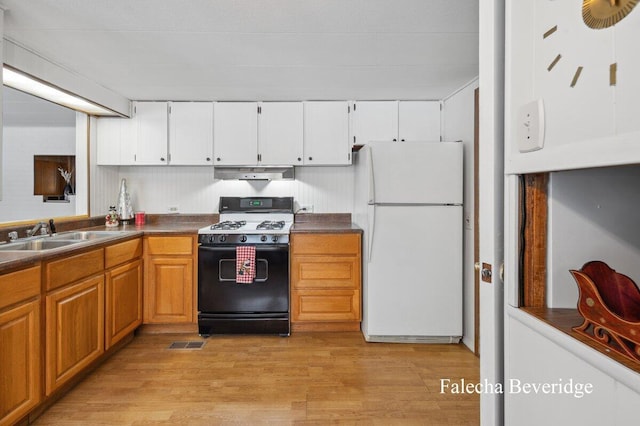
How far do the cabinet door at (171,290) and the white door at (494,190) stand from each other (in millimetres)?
2645

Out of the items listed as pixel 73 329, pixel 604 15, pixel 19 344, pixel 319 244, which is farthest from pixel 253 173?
pixel 604 15

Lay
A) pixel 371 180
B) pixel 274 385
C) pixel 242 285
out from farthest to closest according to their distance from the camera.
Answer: pixel 242 285 → pixel 371 180 → pixel 274 385

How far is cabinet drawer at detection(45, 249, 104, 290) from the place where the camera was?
2.04m

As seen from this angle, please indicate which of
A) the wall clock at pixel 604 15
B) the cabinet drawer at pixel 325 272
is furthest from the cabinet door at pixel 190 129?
the wall clock at pixel 604 15

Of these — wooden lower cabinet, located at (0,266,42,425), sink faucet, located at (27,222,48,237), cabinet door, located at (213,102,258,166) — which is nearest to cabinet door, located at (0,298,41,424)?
wooden lower cabinet, located at (0,266,42,425)

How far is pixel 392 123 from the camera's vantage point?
348 cm

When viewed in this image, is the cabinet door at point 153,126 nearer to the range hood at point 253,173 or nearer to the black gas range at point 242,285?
the range hood at point 253,173

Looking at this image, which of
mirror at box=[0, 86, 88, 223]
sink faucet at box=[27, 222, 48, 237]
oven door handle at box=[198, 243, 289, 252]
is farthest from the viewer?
mirror at box=[0, 86, 88, 223]

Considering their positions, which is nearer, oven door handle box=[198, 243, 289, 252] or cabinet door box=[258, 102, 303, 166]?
oven door handle box=[198, 243, 289, 252]

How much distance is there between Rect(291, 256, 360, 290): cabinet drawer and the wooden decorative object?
2.38 metres

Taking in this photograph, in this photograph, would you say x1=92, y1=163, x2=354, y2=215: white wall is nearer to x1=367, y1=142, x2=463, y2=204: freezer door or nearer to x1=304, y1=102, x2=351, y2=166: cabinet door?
x1=304, y1=102, x2=351, y2=166: cabinet door

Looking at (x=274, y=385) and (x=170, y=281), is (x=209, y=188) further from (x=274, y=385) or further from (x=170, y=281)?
(x=274, y=385)

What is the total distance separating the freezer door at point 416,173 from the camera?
2947 mm

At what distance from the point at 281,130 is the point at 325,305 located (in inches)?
66.6
